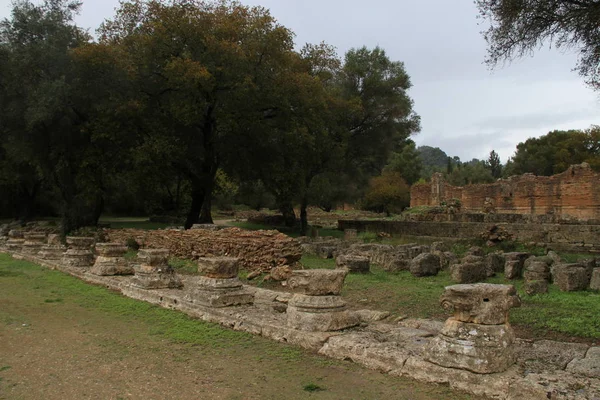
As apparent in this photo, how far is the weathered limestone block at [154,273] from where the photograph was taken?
9.32 m

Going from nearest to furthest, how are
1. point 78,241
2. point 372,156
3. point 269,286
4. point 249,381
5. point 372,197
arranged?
point 249,381, point 269,286, point 78,241, point 372,156, point 372,197

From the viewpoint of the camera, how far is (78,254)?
543 inches

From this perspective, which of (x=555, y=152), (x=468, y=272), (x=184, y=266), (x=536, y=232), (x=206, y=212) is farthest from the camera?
(x=555, y=152)

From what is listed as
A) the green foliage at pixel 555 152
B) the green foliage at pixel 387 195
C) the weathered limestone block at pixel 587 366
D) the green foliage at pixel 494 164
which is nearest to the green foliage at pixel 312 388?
the weathered limestone block at pixel 587 366

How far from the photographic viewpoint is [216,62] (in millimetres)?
20094

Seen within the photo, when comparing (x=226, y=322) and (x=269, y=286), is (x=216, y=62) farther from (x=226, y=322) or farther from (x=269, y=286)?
(x=226, y=322)

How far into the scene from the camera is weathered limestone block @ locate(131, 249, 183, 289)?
932cm

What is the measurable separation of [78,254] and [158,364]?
9975mm

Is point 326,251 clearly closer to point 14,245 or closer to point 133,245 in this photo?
point 133,245

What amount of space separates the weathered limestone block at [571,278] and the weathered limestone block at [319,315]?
564 centimetres

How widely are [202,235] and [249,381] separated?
1079 cm

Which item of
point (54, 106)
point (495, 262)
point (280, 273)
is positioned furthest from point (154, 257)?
point (54, 106)

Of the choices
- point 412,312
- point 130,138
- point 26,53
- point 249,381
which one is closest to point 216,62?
point 130,138

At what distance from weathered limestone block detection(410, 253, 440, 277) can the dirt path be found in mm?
6299
